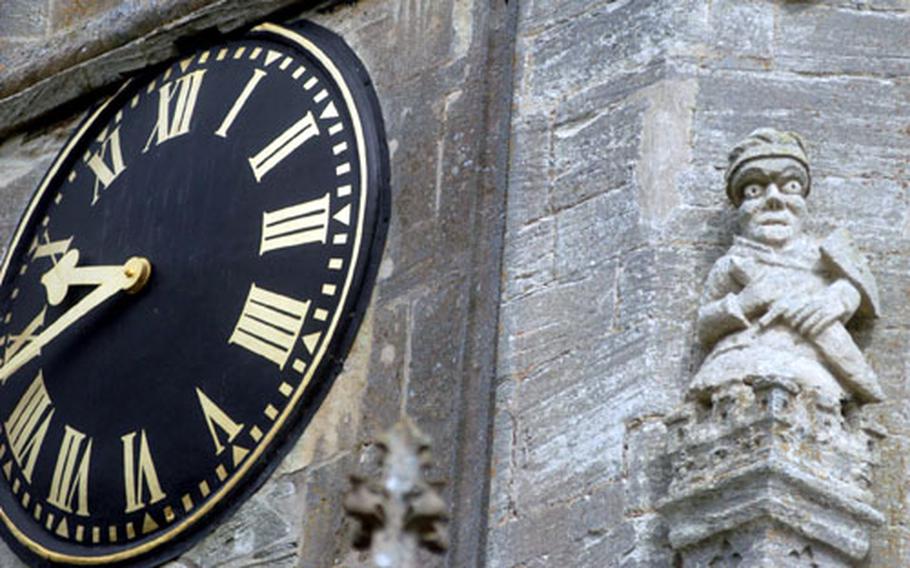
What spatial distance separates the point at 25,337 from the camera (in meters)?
10.1

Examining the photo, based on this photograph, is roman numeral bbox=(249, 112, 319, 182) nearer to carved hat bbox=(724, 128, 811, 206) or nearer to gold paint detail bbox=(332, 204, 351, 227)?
gold paint detail bbox=(332, 204, 351, 227)

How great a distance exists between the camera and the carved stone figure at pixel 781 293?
26.2ft

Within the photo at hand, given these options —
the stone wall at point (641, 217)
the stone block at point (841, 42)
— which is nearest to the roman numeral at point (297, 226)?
the stone wall at point (641, 217)

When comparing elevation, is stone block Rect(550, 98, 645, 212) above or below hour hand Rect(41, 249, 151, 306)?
below

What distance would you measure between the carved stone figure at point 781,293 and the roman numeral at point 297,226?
1.47m

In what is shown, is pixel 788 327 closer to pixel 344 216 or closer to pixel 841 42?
pixel 841 42

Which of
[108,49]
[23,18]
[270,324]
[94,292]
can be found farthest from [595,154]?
[23,18]

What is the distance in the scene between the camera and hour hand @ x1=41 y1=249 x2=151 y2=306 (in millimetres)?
9891

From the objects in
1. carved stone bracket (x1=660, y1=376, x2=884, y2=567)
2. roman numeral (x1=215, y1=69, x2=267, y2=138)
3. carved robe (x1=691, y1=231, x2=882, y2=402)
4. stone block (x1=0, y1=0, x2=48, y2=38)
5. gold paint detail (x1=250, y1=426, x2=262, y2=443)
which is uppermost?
stone block (x1=0, y1=0, x2=48, y2=38)

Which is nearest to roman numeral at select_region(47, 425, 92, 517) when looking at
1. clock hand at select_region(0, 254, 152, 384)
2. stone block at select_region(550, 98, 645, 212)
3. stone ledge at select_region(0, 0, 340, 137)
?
clock hand at select_region(0, 254, 152, 384)

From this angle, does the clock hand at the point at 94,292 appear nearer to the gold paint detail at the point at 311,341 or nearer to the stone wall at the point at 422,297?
the stone wall at the point at 422,297

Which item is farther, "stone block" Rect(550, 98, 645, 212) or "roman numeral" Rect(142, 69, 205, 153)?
"roman numeral" Rect(142, 69, 205, 153)

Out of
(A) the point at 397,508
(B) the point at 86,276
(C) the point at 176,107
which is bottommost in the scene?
(A) the point at 397,508

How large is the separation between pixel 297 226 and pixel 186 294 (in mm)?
383
